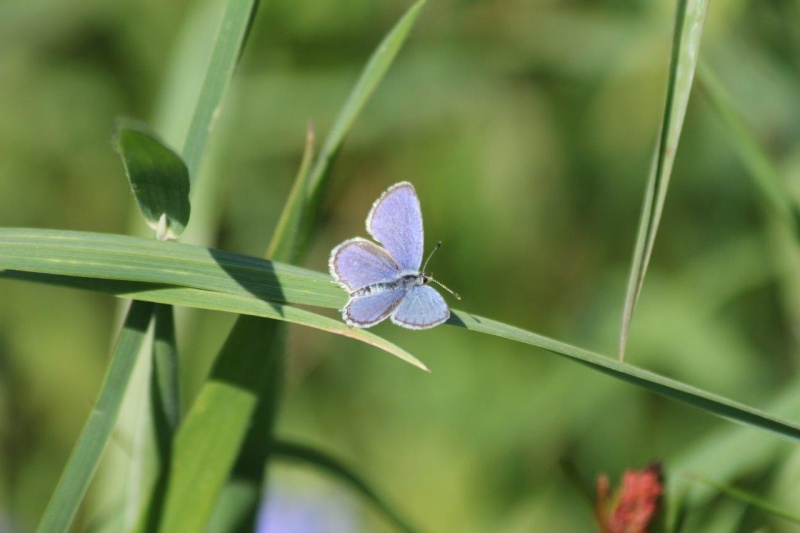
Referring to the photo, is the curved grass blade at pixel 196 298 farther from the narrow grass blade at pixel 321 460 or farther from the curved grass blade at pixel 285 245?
the narrow grass blade at pixel 321 460

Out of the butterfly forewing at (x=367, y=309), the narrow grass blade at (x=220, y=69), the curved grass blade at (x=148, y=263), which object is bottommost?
the butterfly forewing at (x=367, y=309)

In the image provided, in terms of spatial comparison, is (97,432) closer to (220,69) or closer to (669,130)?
(220,69)

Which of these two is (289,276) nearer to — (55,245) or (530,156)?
(55,245)

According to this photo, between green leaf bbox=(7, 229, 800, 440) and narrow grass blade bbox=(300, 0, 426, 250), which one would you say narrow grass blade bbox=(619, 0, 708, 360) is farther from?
narrow grass blade bbox=(300, 0, 426, 250)

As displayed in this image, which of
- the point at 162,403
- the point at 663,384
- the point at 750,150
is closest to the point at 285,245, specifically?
the point at 162,403

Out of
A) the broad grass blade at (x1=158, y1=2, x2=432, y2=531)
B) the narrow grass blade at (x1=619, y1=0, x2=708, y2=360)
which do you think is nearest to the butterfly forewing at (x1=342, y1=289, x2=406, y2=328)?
the broad grass blade at (x1=158, y1=2, x2=432, y2=531)

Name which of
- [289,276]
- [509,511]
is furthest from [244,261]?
[509,511]

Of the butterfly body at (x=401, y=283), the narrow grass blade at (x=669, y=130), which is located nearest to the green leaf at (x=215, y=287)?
the narrow grass blade at (x=669, y=130)
